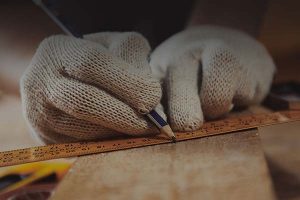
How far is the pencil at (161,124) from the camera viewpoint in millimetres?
809

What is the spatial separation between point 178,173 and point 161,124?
0.60 feet

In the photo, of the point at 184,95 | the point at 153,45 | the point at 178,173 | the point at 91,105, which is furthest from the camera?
the point at 153,45

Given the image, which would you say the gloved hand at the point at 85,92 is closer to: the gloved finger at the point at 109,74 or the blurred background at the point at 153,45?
the gloved finger at the point at 109,74

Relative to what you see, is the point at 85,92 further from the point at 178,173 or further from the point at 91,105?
the point at 178,173

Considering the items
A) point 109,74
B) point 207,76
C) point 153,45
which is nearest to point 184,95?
point 207,76

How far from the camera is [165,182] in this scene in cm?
62

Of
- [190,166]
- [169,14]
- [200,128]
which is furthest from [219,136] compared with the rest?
[169,14]

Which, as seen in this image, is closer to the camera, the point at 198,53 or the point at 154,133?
the point at 154,133

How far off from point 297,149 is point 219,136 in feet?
0.67

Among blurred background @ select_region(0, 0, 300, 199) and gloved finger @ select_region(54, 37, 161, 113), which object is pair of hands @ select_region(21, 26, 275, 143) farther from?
blurred background @ select_region(0, 0, 300, 199)

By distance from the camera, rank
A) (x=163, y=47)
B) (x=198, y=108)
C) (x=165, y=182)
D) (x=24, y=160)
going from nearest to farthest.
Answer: (x=165, y=182) → (x=24, y=160) → (x=198, y=108) → (x=163, y=47)

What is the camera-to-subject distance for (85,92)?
788mm

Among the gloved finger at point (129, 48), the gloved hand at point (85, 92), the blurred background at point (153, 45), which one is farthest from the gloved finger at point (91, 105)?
the blurred background at point (153, 45)

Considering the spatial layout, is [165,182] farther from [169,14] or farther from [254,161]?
[169,14]
